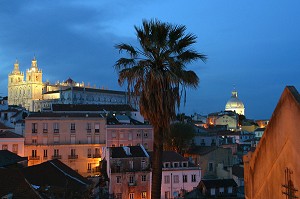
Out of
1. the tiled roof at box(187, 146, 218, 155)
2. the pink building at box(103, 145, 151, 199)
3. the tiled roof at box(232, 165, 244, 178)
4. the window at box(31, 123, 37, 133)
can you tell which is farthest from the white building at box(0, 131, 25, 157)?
the tiled roof at box(232, 165, 244, 178)

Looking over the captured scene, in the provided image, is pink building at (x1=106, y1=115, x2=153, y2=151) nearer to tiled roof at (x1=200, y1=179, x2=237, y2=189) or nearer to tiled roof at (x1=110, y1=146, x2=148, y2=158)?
tiled roof at (x1=110, y1=146, x2=148, y2=158)

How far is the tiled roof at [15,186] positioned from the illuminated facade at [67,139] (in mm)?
39448

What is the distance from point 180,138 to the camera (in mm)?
69375

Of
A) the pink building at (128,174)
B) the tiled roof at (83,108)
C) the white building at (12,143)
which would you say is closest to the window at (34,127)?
the white building at (12,143)

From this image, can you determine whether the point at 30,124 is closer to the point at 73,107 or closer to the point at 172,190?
the point at 73,107

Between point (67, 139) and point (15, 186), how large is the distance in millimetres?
44036

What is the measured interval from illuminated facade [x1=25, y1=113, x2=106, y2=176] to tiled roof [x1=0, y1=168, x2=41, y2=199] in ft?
129

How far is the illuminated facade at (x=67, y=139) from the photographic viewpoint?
61.8 metres

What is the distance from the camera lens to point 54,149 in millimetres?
62906

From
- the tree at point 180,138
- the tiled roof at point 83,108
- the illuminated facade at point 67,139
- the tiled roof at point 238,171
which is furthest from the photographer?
the tiled roof at point 83,108

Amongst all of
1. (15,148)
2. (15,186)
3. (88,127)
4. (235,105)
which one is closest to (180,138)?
(88,127)

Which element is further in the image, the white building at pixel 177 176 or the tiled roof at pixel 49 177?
the white building at pixel 177 176

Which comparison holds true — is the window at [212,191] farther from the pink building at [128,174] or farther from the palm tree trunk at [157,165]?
the palm tree trunk at [157,165]

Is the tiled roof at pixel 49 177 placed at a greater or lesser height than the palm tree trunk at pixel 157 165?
lesser
